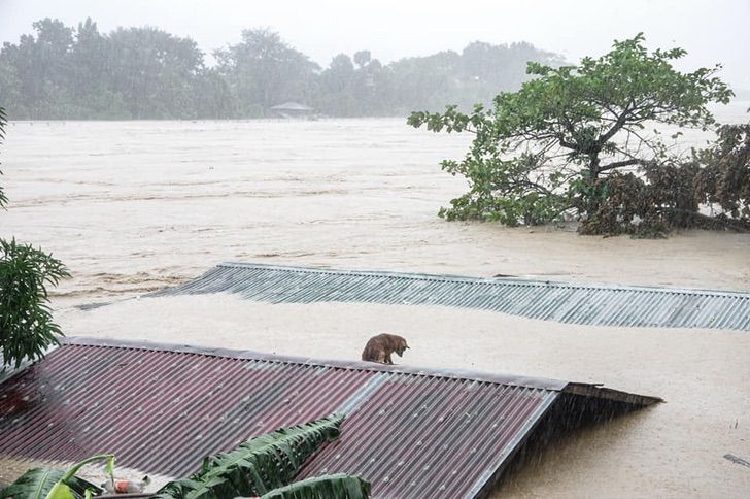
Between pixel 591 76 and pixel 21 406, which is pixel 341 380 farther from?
pixel 591 76

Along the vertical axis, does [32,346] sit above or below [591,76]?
below

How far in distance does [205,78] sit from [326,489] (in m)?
74.0

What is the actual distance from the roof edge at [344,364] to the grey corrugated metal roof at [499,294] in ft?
9.88

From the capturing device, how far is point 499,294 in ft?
29.8

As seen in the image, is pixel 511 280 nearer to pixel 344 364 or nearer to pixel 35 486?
pixel 344 364

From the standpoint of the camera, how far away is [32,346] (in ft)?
19.2

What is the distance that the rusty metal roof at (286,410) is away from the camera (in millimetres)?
4582

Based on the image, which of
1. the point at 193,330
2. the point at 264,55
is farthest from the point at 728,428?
the point at 264,55

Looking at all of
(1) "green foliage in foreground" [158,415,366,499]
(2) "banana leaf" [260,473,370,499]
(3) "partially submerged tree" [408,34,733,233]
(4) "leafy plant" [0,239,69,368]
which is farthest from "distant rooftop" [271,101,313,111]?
(2) "banana leaf" [260,473,370,499]

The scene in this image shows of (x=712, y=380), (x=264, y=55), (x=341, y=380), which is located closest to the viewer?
(x=341, y=380)

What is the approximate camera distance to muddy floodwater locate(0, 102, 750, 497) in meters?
5.27

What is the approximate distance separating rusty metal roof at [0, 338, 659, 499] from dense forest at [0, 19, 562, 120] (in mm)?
55327

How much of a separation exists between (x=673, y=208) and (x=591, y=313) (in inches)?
249

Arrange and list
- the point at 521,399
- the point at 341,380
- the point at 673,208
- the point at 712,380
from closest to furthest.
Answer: the point at 521,399 < the point at 341,380 < the point at 712,380 < the point at 673,208
